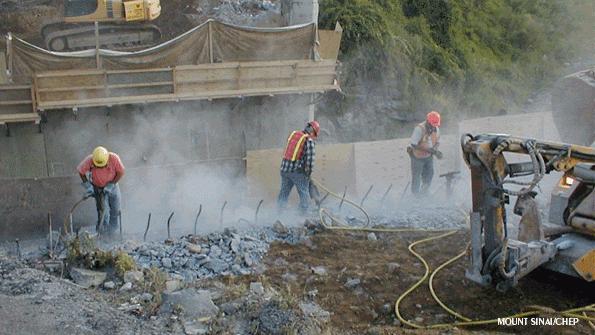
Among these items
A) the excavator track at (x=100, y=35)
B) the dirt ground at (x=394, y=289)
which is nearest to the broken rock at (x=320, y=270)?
the dirt ground at (x=394, y=289)

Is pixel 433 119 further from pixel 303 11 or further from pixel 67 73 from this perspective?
pixel 67 73

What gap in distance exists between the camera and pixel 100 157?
9875mm

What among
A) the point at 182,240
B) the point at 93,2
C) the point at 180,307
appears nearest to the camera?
the point at 180,307

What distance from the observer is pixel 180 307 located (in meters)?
6.82

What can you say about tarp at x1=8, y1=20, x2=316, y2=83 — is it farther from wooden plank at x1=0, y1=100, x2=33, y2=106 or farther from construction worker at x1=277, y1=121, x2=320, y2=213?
construction worker at x1=277, y1=121, x2=320, y2=213

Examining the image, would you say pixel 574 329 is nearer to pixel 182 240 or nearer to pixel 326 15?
pixel 182 240

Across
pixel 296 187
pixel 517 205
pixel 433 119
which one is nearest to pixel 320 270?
pixel 517 205

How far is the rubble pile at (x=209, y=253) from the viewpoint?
8.70 meters

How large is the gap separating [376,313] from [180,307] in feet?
7.31

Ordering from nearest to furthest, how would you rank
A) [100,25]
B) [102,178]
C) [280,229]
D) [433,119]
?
[102,178] < [280,229] < [433,119] < [100,25]

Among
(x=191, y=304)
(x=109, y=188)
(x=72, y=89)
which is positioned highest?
(x=72, y=89)

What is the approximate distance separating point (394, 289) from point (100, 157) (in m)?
4.60

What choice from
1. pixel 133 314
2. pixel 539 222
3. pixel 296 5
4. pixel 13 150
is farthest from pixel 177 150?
pixel 539 222

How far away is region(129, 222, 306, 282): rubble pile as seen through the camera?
28.5 feet
